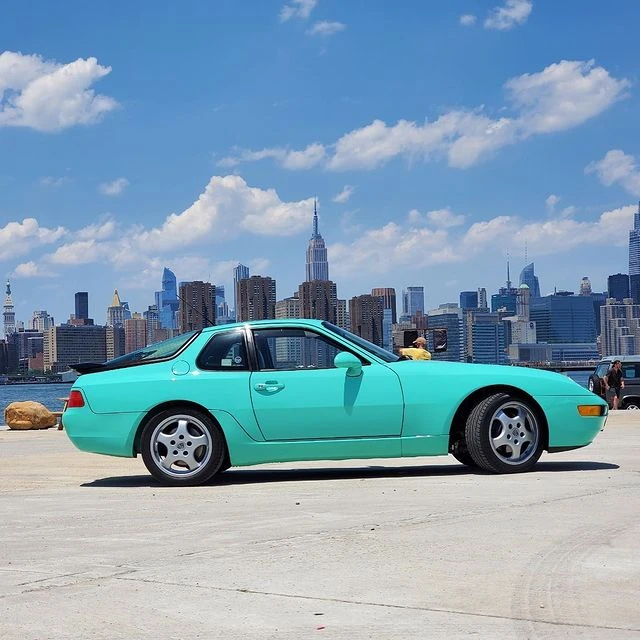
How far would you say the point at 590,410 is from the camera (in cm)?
909

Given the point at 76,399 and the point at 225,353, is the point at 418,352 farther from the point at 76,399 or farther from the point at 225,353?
the point at 76,399

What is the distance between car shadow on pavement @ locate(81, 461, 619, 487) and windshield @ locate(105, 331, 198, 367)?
1093mm

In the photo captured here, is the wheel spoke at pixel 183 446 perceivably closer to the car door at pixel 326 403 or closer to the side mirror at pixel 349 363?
the car door at pixel 326 403

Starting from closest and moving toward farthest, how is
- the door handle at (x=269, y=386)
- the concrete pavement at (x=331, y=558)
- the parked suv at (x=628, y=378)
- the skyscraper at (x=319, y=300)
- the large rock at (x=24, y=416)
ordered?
the concrete pavement at (x=331, y=558) < the door handle at (x=269, y=386) < the large rock at (x=24, y=416) < the parked suv at (x=628, y=378) < the skyscraper at (x=319, y=300)

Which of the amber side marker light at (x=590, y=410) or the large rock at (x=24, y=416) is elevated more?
the amber side marker light at (x=590, y=410)

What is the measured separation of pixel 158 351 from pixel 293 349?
3.93 feet

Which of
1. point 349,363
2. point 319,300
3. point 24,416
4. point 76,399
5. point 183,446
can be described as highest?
point 319,300

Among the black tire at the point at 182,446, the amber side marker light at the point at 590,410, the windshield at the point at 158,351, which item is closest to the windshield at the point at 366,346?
the windshield at the point at 158,351

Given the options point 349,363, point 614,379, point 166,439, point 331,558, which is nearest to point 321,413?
point 349,363

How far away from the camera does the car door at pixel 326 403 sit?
883cm

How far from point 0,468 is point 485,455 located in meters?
5.57

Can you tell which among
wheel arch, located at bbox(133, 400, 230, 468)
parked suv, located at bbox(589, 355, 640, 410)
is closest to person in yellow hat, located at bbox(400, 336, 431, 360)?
wheel arch, located at bbox(133, 400, 230, 468)

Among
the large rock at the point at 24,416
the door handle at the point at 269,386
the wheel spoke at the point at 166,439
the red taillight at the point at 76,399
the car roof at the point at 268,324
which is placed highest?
the car roof at the point at 268,324

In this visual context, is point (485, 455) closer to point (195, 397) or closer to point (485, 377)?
point (485, 377)
